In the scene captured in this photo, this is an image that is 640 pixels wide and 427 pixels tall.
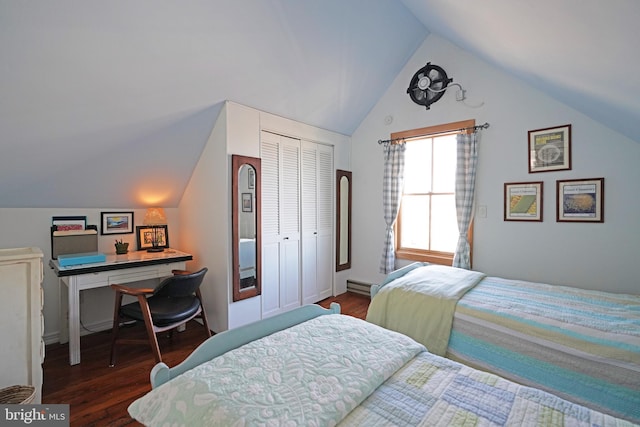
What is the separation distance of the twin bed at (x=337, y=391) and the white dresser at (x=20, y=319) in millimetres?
1256

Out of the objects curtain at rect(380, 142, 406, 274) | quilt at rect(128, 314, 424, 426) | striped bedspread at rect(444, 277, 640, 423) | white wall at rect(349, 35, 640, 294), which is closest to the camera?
quilt at rect(128, 314, 424, 426)

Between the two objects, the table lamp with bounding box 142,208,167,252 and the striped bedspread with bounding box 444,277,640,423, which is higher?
the table lamp with bounding box 142,208,167,252

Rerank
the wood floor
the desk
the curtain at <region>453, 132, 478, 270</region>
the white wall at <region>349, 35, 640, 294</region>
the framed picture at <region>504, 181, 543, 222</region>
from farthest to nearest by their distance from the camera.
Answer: the curtain at <region>453, 132, 478, 270</region> → the framed picture at <region>504, 181, 543, 222</region> → the white wall at <region>349, 35, 640, 294</region> → the desk → the wood floor

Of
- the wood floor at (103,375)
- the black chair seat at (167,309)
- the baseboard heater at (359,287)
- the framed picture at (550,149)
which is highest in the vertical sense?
the framed picture at (550,149)

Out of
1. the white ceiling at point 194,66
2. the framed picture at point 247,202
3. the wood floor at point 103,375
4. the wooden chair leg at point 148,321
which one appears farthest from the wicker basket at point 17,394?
the framed picture at point 247,202

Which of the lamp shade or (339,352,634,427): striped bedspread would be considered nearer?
(339,352,634,427): striped bedspread

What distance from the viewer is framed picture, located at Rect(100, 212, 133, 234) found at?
121 inches

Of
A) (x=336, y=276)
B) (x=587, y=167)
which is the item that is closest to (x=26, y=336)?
(x=336, y=276)

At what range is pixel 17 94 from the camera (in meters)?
1.86

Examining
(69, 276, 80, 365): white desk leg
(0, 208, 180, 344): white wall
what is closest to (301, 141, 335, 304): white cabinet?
(0, 208, 180, 344): white wall

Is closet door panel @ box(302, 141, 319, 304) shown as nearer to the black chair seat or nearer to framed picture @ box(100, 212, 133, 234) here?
the black chair seat

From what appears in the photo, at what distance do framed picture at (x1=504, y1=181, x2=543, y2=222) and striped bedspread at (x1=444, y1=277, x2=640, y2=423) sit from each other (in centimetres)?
97

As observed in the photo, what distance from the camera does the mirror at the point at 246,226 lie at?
283 centimetres

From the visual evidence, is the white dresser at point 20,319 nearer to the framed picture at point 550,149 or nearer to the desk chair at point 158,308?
the desk chair at point 158,308
